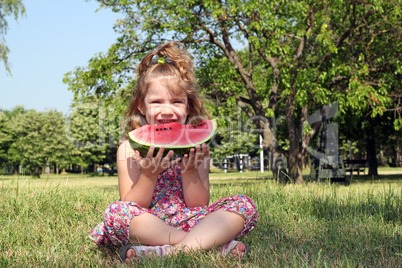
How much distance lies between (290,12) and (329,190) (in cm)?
927

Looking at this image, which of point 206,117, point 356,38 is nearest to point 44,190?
point 206,117

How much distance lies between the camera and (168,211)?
3.07m

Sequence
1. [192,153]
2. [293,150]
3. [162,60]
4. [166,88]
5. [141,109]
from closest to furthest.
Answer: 1. [192,153]
2. [166,88]
3. [141,109]
4. [162,60]
5. [293,150]

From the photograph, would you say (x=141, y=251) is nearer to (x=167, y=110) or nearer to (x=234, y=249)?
(x=234, y=249)

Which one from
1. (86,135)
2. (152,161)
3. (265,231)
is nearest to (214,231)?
(152,161)

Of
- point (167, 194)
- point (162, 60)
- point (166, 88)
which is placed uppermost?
point (162, 60)

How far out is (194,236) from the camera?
8.79 feet

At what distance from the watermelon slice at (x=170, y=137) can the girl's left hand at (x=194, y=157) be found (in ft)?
0.10

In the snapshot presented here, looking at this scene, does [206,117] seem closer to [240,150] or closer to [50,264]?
[50,264]

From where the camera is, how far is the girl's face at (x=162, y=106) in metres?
3.15

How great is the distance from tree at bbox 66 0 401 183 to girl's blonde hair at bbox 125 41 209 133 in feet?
26.1

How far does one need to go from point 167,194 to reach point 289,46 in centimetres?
965

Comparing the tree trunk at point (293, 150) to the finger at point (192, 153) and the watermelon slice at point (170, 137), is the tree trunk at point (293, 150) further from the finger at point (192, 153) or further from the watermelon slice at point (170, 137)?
the finger at point (192, 153)

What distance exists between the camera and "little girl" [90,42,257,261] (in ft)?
8.89
